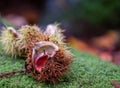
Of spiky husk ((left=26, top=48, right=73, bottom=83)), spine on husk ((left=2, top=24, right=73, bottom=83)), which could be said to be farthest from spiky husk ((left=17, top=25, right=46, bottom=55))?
spiky husk ((left=26, top=48, right=73, bottom=83))

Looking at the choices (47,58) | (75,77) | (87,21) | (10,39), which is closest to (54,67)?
(47,58)

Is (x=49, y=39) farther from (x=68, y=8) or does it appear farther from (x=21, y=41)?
(x=68, y=8)

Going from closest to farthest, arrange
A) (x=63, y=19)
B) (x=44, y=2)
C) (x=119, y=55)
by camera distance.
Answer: (x=119, y=55)
(x=63, y=19)
(x=44, y=2)

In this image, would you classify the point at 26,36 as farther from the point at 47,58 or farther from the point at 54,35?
the point at 47,58

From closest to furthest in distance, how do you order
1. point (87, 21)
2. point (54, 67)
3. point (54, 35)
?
point (54, 67)
point (54, 35)
point (87, 21)

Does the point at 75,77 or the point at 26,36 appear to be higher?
the point at 26,36

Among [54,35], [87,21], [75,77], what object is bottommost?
[75,77]

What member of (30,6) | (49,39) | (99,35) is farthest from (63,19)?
(49,39)
